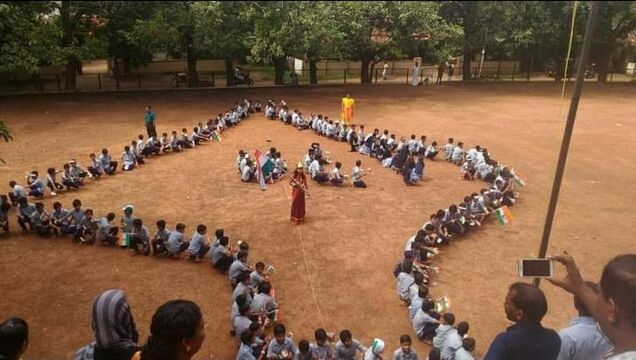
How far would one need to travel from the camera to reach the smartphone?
4430mm

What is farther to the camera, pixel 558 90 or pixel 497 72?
pixel 497 72

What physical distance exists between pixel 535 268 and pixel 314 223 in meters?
7.33

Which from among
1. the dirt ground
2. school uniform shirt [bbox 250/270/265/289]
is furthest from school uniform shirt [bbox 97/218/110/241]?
school uniform shirt [bbox 250/270/265/289]

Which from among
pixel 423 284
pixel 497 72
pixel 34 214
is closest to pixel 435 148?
pixel 423 284

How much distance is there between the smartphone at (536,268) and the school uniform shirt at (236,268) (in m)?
5.13

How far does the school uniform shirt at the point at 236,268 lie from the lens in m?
8.51

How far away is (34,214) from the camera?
10570 millimetres

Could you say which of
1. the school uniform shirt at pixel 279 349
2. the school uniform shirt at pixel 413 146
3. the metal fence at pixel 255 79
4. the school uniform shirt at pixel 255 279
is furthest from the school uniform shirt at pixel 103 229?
the metal fence at pixel 255 79

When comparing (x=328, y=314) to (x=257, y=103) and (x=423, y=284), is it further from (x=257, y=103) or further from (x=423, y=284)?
(x=257, y=103)

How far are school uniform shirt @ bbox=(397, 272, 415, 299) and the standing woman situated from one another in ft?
18.9

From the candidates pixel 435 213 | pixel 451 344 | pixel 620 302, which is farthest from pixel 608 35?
pixel 620 302

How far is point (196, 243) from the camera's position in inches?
378

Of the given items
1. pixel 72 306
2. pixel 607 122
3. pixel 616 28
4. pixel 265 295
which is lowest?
pixel 72 306

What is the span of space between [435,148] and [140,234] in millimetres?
10368
